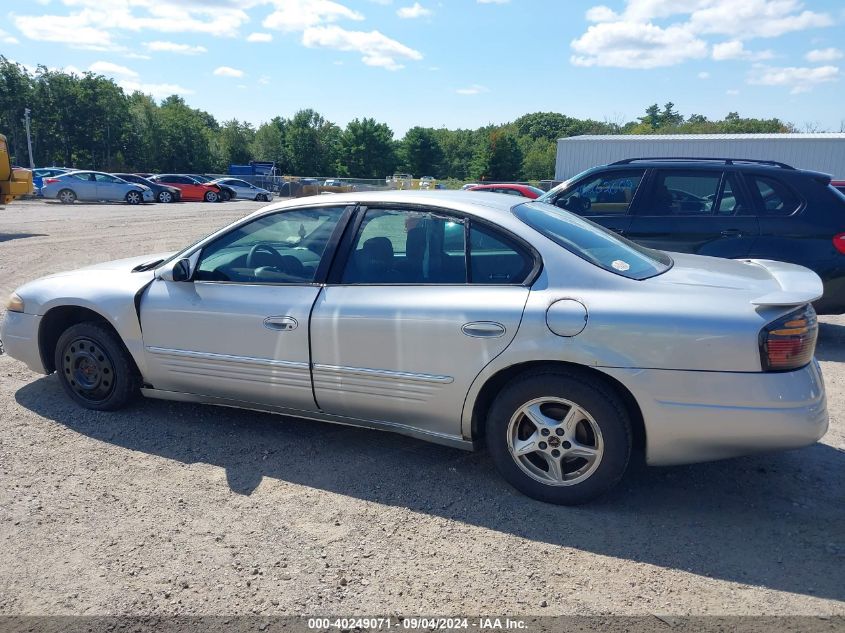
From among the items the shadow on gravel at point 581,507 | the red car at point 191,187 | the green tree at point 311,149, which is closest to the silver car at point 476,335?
the shadow on gravel at point 581,507

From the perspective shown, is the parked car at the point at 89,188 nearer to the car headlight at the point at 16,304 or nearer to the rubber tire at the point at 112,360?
the car headlight at the point at 16,304

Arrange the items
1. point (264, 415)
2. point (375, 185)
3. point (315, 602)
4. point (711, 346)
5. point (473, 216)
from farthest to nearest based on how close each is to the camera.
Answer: point (375, 185) < point (264, 415) < point (473, 216) < point (711, 346) < point (315, 602)

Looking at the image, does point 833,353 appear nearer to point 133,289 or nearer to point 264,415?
point 264,415

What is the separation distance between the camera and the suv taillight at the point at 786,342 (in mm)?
2945

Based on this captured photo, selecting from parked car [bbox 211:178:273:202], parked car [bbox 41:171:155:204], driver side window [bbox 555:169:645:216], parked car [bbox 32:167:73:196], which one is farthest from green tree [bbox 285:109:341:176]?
driver side window [bbox 555:169:645:216]

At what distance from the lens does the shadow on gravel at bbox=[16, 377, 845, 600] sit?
9.67 ft

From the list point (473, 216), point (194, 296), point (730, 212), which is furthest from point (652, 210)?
point (194, 296)

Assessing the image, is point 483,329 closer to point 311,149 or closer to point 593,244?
point 593,244

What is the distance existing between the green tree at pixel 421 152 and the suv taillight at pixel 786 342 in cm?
8348

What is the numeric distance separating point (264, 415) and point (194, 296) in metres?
1.01

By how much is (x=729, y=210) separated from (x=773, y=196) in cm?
41

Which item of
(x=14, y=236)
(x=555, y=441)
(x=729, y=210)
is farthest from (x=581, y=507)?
(x=14, y=236)

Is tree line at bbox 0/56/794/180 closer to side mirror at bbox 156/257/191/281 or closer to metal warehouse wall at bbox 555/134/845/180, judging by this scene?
metal warehouse wall at bbox 555/134/845/180

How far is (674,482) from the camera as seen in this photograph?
3.63 metres
